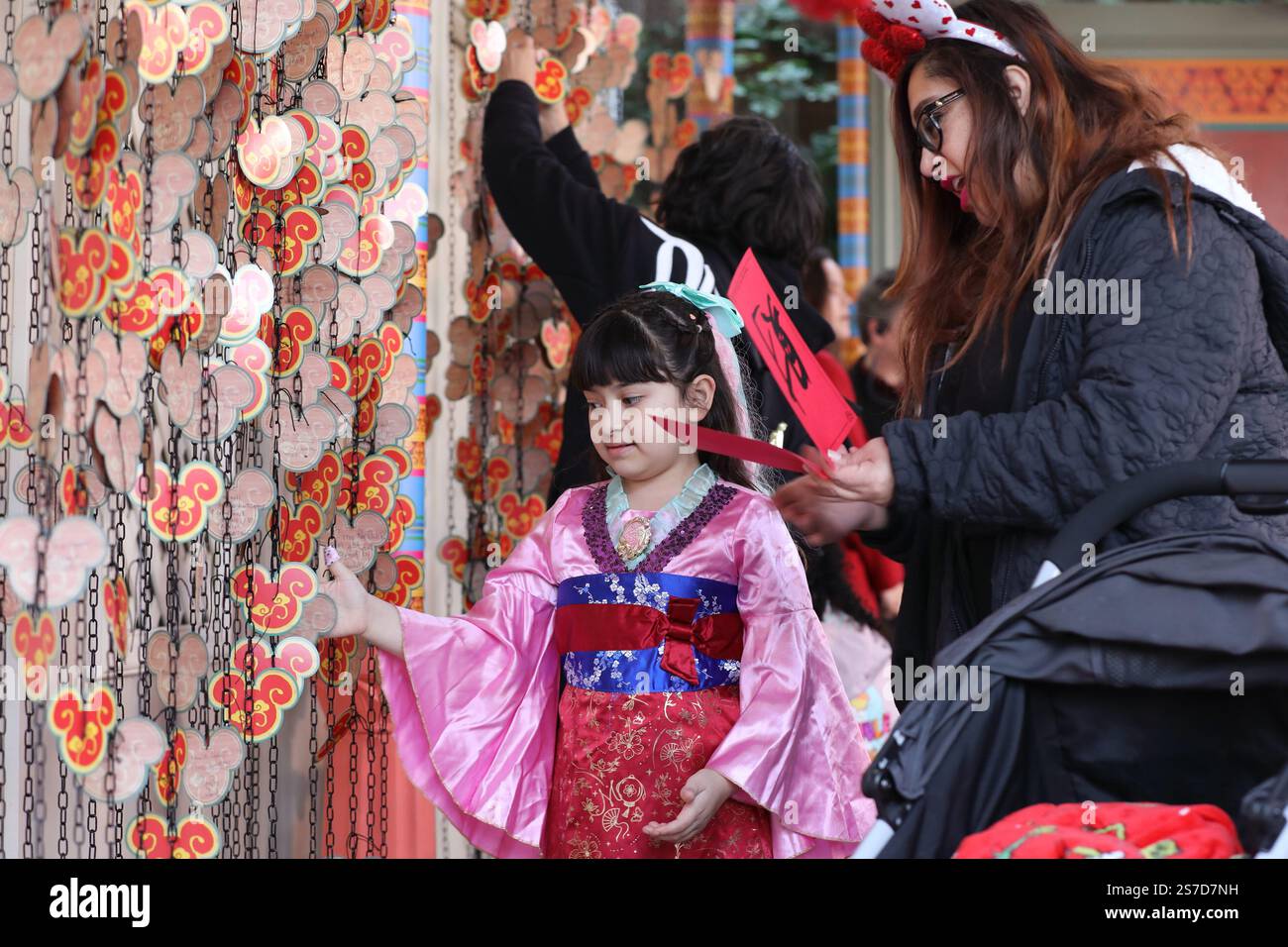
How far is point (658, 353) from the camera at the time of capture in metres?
1.88

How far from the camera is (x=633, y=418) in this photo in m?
1.86

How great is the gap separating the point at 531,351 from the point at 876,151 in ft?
10.6

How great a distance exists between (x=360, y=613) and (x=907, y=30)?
936mm

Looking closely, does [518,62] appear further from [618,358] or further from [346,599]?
[346,599]

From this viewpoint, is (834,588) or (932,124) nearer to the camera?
(932,124)

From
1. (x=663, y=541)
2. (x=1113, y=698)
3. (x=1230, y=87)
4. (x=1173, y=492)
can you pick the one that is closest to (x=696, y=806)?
(x=663, y=541)

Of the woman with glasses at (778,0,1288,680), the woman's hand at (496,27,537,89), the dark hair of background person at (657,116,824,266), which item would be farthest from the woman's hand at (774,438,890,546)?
the woman's hand at (496,27,537,89)

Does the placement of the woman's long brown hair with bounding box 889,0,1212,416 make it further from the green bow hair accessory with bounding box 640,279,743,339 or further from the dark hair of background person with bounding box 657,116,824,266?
the dark hair of background person with bounding box 657,116,824,266

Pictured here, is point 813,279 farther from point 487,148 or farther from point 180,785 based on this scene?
point 180,785

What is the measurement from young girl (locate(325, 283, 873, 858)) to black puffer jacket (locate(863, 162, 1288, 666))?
372 millimetres

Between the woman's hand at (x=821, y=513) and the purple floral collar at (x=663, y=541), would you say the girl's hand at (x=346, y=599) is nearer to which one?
the purple floral collar at (x=663, y=541)

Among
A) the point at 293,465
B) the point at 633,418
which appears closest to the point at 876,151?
the point at 633,418

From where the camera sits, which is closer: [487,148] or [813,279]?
[487,148]

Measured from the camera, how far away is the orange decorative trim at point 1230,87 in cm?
470
